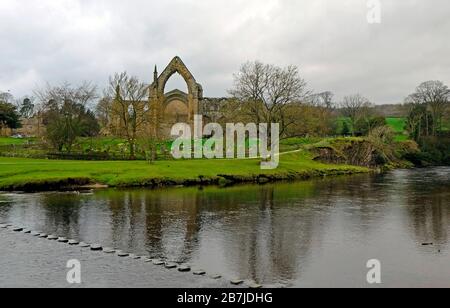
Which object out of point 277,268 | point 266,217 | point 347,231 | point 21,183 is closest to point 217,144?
point 21,183

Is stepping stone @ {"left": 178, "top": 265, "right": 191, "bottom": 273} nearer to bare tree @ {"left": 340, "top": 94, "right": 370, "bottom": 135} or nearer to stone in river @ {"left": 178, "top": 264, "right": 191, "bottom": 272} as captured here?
stone in river @ {"left": 178, "top": 264, "right": 191, "bottom": 272}

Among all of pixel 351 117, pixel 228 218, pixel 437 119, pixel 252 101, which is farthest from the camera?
pixel 351 117

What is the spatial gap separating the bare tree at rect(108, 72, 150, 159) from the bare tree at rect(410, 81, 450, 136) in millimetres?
70315

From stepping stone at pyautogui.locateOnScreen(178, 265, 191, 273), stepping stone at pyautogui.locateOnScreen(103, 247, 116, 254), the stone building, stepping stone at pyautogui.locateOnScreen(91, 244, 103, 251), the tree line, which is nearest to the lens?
stepping stone at pyautogui.locateOnScreen(178, 265, 191, 273)

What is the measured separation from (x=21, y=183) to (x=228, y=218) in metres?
23.6

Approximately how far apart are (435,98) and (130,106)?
76.8m

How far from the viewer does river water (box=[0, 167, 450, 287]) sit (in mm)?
18250

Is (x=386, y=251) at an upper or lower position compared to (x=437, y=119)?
lower

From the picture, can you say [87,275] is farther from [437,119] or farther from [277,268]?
[437,119]

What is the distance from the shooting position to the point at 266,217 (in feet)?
98.0

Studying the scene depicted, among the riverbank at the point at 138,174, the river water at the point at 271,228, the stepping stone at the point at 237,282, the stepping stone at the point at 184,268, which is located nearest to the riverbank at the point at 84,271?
the stepping stone at the point at 237,282

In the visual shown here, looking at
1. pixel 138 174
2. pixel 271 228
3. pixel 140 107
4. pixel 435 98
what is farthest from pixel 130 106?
pixel 435 98

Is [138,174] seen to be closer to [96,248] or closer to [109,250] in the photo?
[96,248]

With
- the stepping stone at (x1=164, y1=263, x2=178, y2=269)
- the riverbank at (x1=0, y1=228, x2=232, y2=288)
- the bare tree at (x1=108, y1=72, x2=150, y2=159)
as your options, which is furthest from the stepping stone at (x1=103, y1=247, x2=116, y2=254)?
the bare tree at (x1=108, y1=72, x2=150, y2=159)
